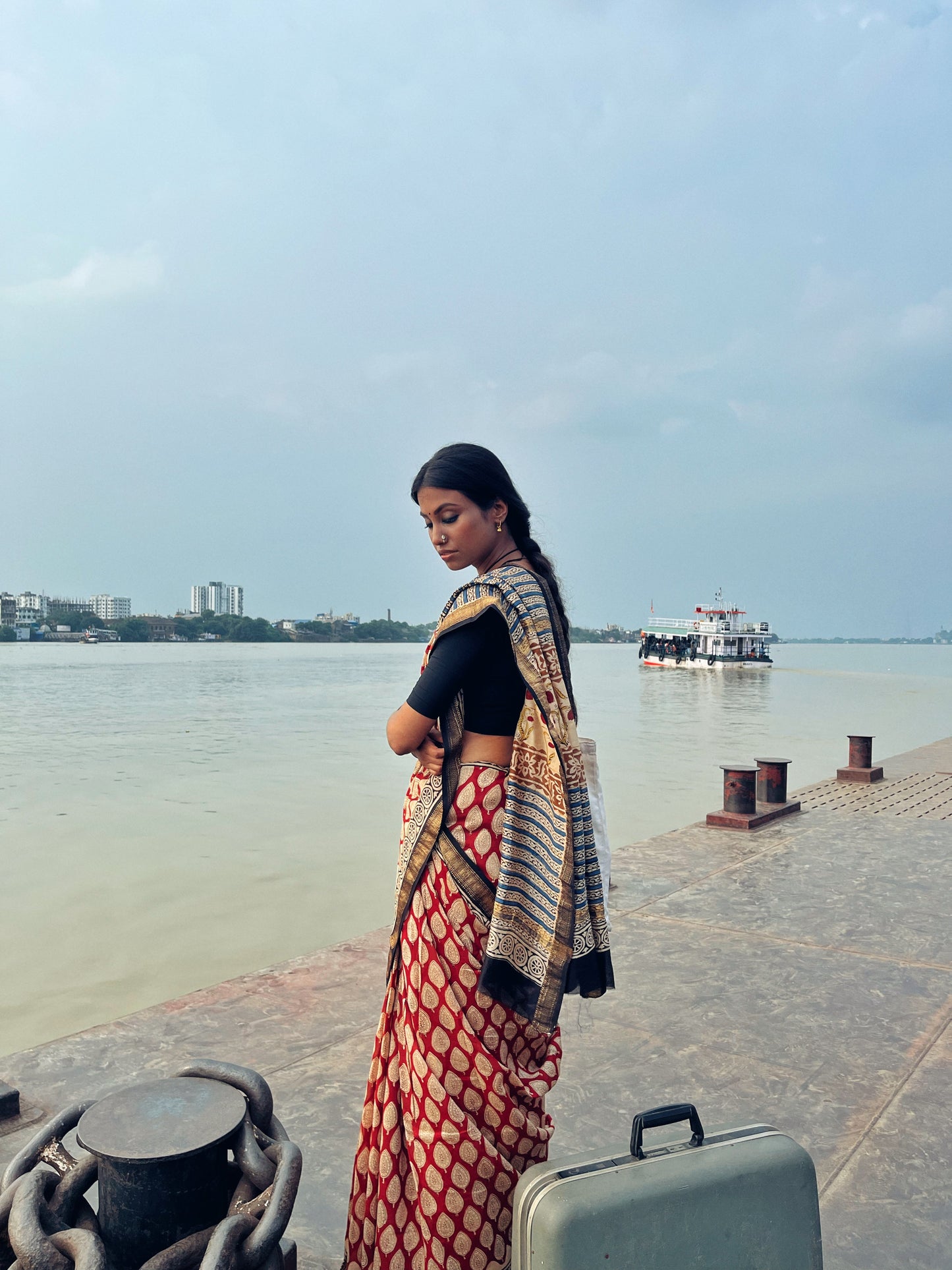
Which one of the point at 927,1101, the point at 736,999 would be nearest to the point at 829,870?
the point at 736,999

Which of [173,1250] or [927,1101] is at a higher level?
[173,1250]

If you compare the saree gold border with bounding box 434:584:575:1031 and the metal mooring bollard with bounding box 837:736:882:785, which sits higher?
the saree gold border with bounding box 434:584:575:1031

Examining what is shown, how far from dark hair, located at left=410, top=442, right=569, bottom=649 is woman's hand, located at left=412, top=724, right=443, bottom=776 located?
35 centimetres

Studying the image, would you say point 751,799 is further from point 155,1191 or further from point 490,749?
point 155,1191

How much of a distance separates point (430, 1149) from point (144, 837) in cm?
857

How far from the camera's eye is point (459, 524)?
6.34 ft

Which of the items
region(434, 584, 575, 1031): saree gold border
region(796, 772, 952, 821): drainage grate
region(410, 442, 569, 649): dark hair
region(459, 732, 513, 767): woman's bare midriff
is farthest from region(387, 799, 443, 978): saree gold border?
region(796, 772, 952, 821): drainage grate

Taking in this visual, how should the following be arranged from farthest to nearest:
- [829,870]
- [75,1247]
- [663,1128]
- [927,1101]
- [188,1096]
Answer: [829,870]
[927,1101]
[663,1128]
[188,1096]
[75,1247]

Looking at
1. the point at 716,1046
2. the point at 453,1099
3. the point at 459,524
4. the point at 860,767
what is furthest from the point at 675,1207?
the point at 860,767

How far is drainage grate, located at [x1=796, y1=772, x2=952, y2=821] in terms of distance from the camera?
8.14m

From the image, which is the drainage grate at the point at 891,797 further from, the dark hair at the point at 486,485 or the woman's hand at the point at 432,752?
the woman's hand at the point at 432,752

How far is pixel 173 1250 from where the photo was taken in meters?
1.43

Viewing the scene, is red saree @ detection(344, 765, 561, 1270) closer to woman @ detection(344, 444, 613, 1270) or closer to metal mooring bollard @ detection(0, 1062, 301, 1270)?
woman @ detection(344, 444, 613, 1270)

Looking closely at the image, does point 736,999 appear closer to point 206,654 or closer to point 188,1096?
point 188,1096
